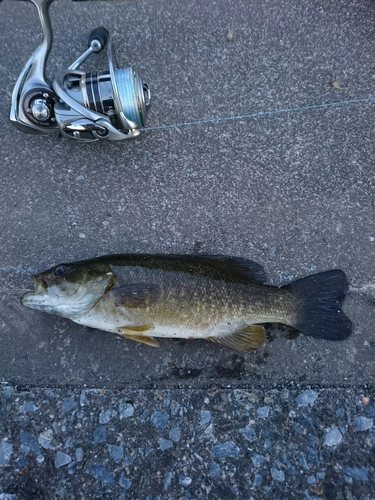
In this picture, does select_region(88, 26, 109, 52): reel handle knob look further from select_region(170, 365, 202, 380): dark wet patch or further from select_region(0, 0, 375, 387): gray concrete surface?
select_region(170, 365, 202, 380): dark wet patch

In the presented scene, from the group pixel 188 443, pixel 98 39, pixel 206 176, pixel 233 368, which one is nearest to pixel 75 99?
pixel 98 39

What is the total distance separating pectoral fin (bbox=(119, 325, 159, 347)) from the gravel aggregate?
1.18 feet

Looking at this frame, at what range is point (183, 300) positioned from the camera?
207 cm

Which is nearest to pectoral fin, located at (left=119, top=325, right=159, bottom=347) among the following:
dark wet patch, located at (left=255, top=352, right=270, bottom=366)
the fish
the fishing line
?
the fish

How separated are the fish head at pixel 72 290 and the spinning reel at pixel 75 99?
0.96m

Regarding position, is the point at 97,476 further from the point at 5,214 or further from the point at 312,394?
the point at 5,214

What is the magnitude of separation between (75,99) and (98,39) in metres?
0.69

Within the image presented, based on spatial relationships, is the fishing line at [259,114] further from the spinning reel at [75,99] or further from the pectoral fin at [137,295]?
the pectoral fin at [137,295]

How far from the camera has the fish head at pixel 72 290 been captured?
2064 mm

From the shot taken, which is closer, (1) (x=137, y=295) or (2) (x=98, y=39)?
(1) (x=137, y=295)

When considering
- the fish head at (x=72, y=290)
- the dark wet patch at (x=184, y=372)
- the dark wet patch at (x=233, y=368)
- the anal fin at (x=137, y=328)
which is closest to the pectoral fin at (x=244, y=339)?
the dark wet patch at (x=233, y=368)

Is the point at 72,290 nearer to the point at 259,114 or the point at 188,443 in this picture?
the point at 188,443

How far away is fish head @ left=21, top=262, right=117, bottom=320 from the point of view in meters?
2.06

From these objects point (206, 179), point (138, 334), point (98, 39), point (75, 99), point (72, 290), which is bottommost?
point (138, 334)
